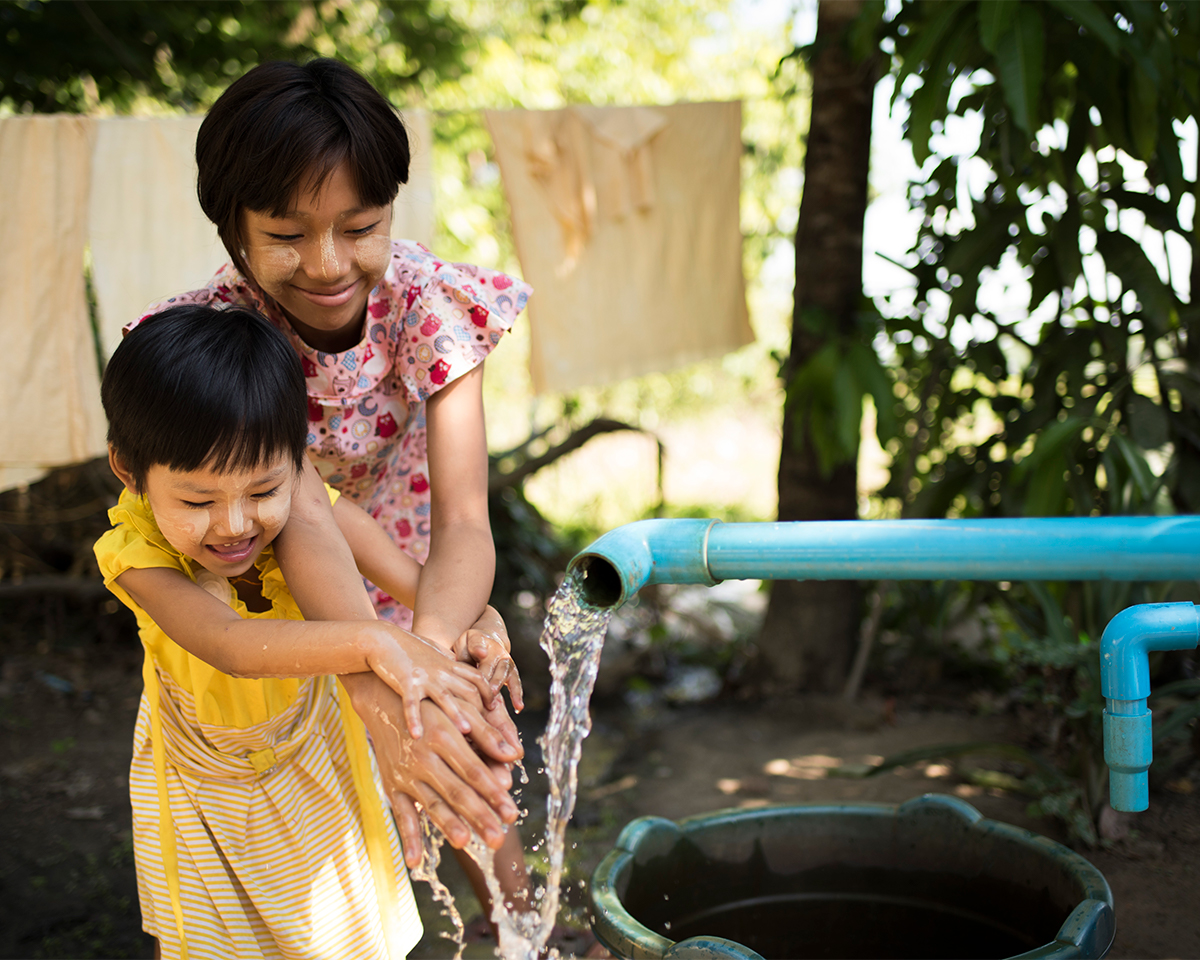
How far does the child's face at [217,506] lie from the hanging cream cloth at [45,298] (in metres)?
1.81

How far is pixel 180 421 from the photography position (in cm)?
124

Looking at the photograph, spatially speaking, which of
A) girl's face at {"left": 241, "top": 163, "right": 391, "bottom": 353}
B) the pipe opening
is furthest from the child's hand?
girl's face at {"left": 241, "top": 163, "right": 391, "bottom": 353}

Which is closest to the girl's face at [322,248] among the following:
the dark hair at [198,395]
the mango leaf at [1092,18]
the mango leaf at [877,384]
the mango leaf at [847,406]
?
the dark hair at [198,395]

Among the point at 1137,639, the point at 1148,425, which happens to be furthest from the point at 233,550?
the point at 1148,425

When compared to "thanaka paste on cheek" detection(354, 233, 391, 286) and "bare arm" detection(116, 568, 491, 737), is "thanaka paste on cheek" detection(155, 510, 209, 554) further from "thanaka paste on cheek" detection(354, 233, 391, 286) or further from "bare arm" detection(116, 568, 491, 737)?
"thanaka paste on cheek" detection(354, 233, 391, 286)

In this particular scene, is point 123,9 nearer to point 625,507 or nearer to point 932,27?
point 932,27

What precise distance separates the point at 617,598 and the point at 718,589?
4068 mm

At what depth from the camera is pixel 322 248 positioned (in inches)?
53.9

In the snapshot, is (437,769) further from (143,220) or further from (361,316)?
(143,220)

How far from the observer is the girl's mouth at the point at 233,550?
1333 mm

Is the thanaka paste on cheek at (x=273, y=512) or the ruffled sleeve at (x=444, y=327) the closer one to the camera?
the thanaka paste on cheek at (x=273, y=512)

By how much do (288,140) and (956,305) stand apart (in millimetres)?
1933

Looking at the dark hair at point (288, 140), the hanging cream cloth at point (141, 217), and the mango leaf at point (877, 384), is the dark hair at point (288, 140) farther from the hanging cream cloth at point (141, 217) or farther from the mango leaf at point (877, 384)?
the mango leaf at point (877, 384)

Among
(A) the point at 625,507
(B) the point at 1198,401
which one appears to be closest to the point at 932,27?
(B) the point at 1198,401
